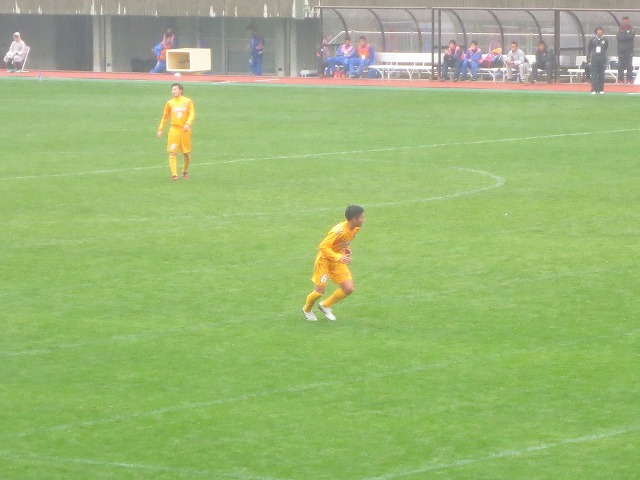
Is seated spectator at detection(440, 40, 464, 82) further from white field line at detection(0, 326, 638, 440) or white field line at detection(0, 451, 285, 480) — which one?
white field line at detection(0, 451, 285, 480)

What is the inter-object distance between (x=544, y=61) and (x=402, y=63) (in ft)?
22.3

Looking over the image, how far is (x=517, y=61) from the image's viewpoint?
47.7 m

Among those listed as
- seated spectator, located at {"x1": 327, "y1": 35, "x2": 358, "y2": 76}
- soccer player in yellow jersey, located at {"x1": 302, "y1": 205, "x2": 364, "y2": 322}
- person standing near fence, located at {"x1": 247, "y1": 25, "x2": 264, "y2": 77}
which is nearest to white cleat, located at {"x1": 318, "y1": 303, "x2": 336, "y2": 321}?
soccer player in yellow jersey, located at {"x1": 302, "y1": 205, "x2": 364, "y2": 322}

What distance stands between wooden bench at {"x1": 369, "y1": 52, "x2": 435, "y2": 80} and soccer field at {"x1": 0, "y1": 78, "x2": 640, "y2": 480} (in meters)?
22.0

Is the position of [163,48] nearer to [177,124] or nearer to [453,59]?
[453,59]

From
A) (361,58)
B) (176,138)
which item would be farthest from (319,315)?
(361,58)

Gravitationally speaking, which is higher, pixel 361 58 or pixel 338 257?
pixel 361 58

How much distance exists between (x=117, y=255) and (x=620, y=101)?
25.0 m

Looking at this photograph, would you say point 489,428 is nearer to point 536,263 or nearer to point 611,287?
point 611,287

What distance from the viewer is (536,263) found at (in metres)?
16.9

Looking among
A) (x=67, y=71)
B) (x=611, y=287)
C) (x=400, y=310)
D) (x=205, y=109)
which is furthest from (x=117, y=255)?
(x=67, y=71)

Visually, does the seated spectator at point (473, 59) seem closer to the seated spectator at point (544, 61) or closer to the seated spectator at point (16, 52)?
the seated spectator at point (544, 61)

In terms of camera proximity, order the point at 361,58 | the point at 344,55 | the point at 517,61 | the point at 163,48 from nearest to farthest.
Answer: the point at 517,61 → the point at 361,58 → the point at 344,55 → the point at 163,48

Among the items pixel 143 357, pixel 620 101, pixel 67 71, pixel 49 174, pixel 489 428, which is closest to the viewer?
pixel 489 428
